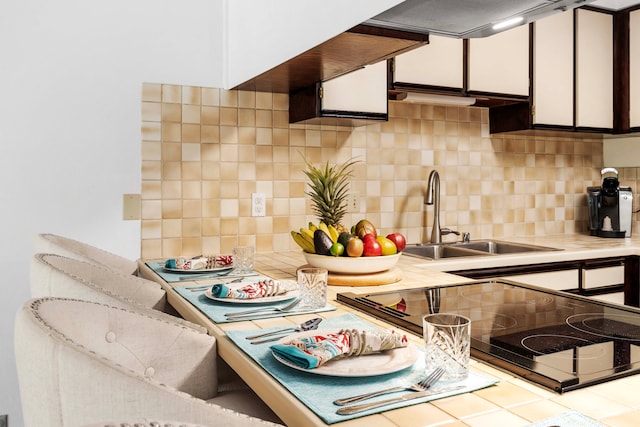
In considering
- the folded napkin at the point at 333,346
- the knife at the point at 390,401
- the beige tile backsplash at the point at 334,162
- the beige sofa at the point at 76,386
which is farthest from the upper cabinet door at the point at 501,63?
the beige sofa at the point at 76,386

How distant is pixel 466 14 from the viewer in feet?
4.73

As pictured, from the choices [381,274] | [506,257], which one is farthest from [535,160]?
[381,274]

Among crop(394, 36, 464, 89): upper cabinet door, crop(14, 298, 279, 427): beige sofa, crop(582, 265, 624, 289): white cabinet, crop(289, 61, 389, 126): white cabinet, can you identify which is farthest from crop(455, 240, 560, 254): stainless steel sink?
crop(14, 298, 279, 427): beige sofa

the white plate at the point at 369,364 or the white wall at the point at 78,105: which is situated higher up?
the white wall at the point at 78,105

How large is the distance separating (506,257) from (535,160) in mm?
1091

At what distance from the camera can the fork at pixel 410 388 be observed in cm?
86

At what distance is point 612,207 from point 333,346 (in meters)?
2.89

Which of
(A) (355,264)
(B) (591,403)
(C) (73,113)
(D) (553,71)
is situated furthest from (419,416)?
(D) (553,71)

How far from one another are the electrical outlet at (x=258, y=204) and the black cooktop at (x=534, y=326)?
1.06 m

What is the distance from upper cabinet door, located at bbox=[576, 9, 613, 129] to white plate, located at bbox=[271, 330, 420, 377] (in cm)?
257

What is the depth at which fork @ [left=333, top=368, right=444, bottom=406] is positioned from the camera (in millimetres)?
859

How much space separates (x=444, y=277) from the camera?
200cm

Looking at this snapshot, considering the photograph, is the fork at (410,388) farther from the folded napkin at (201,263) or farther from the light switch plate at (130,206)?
the light switch plate at (130,206)

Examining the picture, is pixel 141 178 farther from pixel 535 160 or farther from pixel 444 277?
pixel 535 160
